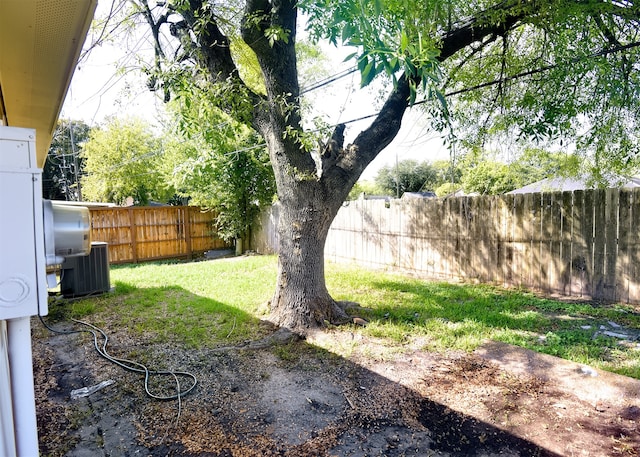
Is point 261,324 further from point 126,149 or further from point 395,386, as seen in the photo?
point 126,149

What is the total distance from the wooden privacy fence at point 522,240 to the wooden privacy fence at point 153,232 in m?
6.27

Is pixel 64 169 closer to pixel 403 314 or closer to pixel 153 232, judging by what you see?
pixel 153 232

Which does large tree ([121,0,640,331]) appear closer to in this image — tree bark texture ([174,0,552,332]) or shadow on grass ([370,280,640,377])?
tree bark texture ([174,0,552,332])

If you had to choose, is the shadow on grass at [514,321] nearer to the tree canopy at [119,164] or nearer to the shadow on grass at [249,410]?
the shadow on grass at [249,410]

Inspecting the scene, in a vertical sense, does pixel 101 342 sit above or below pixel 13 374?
below

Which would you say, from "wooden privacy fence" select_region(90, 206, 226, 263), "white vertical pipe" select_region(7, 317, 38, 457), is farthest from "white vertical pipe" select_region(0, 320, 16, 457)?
"wooden privacy fence" select_region(90, 206, 226, 263)

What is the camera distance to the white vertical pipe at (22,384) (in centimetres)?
85

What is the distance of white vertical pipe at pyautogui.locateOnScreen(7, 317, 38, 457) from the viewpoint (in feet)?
2.79

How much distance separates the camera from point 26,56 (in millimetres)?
1562

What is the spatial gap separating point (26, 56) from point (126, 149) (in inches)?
619

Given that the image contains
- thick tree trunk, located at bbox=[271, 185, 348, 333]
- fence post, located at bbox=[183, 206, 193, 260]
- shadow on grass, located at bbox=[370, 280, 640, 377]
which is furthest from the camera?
fence post, located at bbox=[183, 206, 193, 260]

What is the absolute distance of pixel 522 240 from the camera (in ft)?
19.3

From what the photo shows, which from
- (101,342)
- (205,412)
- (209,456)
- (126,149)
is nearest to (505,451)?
(209,456)

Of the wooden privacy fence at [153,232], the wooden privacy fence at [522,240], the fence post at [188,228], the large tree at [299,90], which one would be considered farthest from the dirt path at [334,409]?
the fence post at [188,228]
